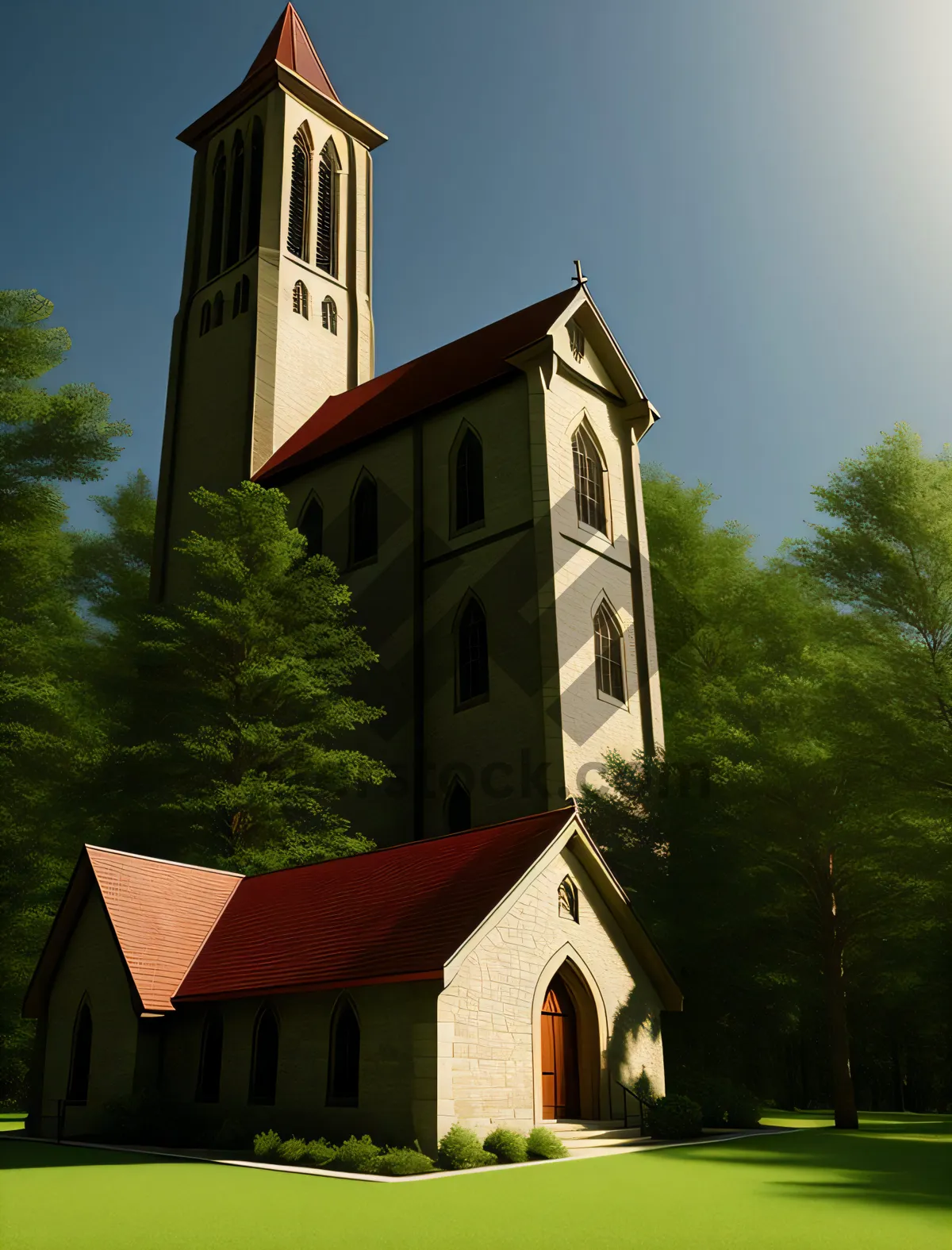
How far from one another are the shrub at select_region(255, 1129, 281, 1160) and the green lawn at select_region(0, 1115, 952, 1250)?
121cm

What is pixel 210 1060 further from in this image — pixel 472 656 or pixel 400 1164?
pixel 472 656

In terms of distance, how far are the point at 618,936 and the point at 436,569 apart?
43.7 feet

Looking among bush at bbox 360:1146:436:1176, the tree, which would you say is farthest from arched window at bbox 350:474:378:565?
bush at bbox 360:1146:436:1176

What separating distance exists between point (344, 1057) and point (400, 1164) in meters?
2.78

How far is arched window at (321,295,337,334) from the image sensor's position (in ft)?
132

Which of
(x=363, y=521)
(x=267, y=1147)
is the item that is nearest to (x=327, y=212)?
(x=363, y=521)

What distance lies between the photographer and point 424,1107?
13.8 meters

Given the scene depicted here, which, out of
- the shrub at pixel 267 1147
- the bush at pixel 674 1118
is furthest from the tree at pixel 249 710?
the bush at pixel 674 1118

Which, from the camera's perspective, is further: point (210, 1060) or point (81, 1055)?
point (81, 1055)

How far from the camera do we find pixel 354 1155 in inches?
526

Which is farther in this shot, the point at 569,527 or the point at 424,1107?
the point at 569,527

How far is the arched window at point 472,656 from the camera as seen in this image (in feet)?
88.8

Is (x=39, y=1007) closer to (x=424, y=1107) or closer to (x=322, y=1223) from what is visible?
(x=424, y=1107)

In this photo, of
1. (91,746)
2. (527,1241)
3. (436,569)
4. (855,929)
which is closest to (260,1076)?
(527,1241)
